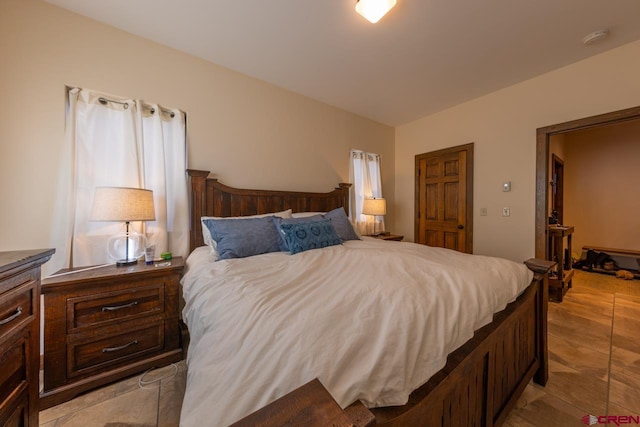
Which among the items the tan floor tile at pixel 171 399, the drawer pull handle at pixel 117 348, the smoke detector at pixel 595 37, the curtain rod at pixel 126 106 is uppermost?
the smoke detector at pixel 595 37

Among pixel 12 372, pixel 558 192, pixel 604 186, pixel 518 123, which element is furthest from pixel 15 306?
pixel 604 186

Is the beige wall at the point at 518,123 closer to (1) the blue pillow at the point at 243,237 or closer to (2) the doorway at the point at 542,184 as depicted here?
(2) the doorway at the point at 542,184

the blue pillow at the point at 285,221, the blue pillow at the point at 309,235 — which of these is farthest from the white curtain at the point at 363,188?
the blue pillow at the point at 309,235

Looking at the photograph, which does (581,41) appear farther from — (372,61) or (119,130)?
(119,130)

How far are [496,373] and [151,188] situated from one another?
268 centimetres

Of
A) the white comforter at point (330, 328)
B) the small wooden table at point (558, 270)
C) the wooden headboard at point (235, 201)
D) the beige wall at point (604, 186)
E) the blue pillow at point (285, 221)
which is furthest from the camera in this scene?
the beige wall at point (604, 186)

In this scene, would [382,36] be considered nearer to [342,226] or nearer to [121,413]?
[342,226]

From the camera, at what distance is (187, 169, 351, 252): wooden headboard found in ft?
7.22

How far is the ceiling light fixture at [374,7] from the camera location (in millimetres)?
1530

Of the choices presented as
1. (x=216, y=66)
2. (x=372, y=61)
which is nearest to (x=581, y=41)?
(x=372, y=61)

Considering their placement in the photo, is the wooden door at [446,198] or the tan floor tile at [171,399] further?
the wooden door at [446,198]

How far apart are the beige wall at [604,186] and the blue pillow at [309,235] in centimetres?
543

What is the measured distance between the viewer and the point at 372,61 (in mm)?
2342

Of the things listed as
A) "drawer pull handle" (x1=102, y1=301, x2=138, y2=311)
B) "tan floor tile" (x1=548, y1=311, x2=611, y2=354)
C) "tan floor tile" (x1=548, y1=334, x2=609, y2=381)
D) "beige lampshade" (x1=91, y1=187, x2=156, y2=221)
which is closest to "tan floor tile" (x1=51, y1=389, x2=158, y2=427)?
"drawer pull handle" (x1=102, y1=301, x2=138, y2=311)
